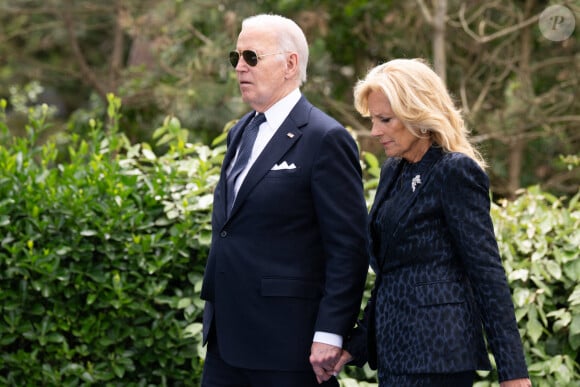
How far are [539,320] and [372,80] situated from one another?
74.3 inches

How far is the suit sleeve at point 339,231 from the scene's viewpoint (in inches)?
126

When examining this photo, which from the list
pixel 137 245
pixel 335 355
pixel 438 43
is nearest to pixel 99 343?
pixel 137 245

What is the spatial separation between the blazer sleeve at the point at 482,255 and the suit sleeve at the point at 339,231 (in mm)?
428

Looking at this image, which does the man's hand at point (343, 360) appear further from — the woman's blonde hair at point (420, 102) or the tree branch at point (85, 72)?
the tree branch at point (85, 72)

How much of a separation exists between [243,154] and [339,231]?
Answer: 51 cm

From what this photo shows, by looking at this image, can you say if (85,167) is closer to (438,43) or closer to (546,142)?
(438,43)

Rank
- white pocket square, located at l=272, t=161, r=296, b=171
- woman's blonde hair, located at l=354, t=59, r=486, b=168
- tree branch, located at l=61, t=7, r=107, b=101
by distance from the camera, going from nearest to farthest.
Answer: woman's blonde hair, located at l=354, t=59, r=486, b=168, white pocket square, located at l=272, t=161, r=296, b=171, tree branch, located at l=61, t=7, r=107, b=101

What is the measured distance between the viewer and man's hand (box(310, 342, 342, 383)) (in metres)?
3.17

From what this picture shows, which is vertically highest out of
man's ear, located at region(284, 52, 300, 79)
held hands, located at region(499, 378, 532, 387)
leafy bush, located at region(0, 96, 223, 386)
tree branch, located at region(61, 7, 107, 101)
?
man's ear, located at region(284, 52, 300, 79)

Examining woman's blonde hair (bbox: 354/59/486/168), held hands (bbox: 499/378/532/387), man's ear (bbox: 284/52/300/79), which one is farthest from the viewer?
man's ear (bbox: 284/52/300/79)

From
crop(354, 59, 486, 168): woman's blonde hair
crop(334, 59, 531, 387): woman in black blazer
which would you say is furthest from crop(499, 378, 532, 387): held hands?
crop(354, 59, 486, 168): woman's blonde hair

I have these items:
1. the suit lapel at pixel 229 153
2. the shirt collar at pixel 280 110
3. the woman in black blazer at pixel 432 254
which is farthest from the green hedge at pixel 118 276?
the woman in black blazer at pixel 432 254

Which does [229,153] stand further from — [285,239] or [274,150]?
[285,239]

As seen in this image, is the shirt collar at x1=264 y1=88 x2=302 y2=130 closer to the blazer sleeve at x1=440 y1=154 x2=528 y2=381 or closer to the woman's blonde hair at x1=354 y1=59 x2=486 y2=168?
the woman's blonde hair at x1=354 y1=59 x2=486 y2=168
